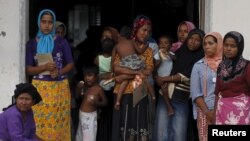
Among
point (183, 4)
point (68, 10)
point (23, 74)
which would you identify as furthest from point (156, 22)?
point (23, 74)

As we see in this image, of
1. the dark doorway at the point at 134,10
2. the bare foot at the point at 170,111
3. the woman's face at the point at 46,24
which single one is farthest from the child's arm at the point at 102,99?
the dark doorway at the point at 134,10

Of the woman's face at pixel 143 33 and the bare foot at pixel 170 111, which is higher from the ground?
the woman's face at pixel 143 33

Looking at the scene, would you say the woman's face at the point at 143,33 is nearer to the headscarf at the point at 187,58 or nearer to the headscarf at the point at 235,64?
the headscarf at the point at 187,58

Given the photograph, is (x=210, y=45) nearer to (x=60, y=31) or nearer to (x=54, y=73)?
(x=54, y=73)

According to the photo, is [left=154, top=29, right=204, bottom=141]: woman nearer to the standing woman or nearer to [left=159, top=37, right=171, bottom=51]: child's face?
[left=159, top=37, right=171, bottom=51]: child's face

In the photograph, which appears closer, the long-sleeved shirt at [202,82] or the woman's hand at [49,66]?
the long-sleeved shirt at [202,82]

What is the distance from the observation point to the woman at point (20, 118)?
5.64m

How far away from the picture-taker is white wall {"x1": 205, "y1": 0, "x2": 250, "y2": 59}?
705 centimetres

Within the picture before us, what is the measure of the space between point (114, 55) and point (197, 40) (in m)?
0.92

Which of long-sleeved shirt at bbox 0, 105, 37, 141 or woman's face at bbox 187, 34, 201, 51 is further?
woman's face at bbox 187, 34, 201, 51

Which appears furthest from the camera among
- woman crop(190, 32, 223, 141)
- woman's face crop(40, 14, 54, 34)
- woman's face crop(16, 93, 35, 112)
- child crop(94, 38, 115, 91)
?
child crop(94, 38, 115, 91)

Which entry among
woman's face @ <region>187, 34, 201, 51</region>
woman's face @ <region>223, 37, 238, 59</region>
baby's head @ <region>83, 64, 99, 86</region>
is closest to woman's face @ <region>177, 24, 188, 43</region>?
woman's face @ <region>187, 34, 201, 51</region>

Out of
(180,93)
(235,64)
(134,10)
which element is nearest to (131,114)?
(180,93)

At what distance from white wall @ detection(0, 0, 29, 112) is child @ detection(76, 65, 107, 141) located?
730 millimetres
